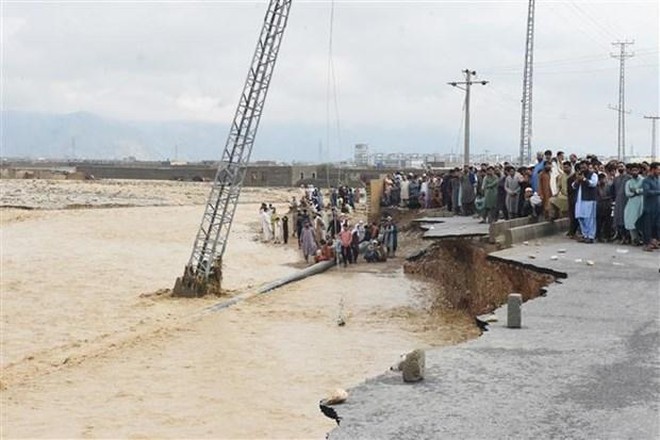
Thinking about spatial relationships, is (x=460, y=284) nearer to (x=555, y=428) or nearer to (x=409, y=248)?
(x=409, y=248)

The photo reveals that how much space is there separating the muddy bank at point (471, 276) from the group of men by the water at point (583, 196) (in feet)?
4.90

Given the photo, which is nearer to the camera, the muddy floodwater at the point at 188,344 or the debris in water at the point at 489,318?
the debris in water at the point at 489,318

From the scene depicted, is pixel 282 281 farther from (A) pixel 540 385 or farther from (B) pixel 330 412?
(B) pixel 330 412

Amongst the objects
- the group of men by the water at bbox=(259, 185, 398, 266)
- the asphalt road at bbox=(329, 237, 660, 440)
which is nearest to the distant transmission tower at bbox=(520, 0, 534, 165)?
the group of men by the water at bbox=(259, 185, 398, 266)

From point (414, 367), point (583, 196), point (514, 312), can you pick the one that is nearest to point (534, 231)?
point (583, 196)

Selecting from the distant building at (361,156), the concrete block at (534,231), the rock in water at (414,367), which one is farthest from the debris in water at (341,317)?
the distant building at (361,156)

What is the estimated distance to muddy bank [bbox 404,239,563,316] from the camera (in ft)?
38.4

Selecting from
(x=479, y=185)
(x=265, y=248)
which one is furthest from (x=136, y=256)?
(x=479, y=185)

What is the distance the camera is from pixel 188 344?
1354 centimetres

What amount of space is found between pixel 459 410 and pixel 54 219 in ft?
128

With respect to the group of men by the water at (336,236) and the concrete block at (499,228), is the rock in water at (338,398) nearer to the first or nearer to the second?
the concrete block at (499,228)

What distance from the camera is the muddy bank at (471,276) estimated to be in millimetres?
11701

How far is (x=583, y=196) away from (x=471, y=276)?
8.52ft

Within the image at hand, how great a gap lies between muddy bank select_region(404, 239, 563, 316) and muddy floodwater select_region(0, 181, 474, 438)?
1.44 ft
